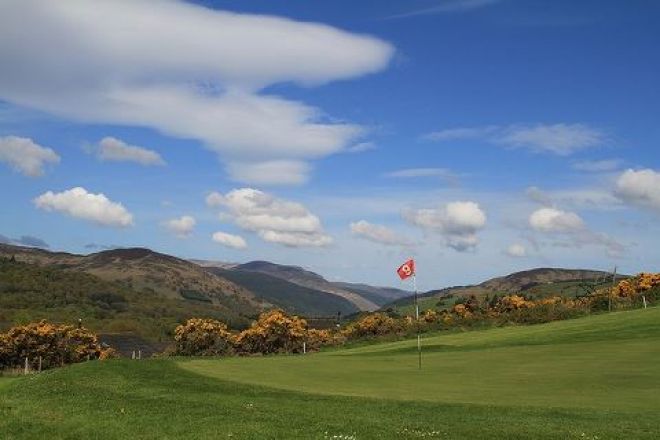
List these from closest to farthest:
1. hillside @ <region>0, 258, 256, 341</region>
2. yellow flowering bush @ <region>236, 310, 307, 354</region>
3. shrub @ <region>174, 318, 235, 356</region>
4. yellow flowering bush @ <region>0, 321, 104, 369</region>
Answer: yellow flowering bush @ <region>0, 321, 104, 369</region> → yellow flowering bush @ <region>236, 310, 307, 354</region> → shrub @ <region>174, 318, 235, 356</region> → hillside @ <region>0, 258, 256, 341</region>

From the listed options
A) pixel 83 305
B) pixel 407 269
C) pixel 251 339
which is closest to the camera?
pixel 407 269

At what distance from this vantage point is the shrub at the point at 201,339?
5791 cm

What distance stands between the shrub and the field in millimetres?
20028

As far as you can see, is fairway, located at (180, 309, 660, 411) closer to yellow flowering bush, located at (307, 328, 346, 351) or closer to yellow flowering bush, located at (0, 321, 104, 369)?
yellow flowering bush, located at (307, 328, 346, 351)

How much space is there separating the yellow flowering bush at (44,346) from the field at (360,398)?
21167mm

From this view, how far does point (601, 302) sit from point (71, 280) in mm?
118678

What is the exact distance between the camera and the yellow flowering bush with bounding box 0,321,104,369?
50844 mm

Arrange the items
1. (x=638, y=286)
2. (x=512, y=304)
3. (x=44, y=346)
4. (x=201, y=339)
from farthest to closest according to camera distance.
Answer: (x=512, y=304) → (x=638, y=286) → (x=201, y=339) → (x=44, y=346)

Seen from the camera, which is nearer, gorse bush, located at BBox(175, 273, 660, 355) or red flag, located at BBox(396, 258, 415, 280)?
red flag, located at BBox(396, 258, 415, 280)

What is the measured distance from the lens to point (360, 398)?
22.5 m

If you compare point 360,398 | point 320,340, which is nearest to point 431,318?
point 320,340

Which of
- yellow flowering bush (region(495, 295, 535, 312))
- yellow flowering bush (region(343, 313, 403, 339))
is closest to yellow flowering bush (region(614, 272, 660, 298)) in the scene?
yellow flowering bush (region(495, 295, 535, 312))

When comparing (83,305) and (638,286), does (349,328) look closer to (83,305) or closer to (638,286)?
(638,286)

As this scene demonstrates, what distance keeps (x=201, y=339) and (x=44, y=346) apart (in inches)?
504
